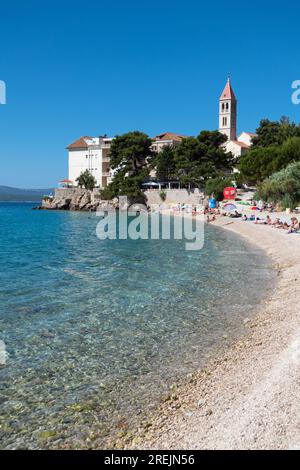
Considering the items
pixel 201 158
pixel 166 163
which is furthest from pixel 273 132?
pixel 166 163

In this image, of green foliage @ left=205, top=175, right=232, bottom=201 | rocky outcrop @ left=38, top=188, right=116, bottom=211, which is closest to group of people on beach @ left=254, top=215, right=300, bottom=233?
green foliage @ left=205, top=175, right=232, bottom=201

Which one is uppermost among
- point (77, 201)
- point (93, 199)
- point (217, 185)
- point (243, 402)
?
point (217, 185)

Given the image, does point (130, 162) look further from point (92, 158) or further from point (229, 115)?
point (229, 115)

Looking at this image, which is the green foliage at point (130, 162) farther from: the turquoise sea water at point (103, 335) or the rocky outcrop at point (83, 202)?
the turquoise sea water at point (103, 335)

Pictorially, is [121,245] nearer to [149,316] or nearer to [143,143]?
[149,316]

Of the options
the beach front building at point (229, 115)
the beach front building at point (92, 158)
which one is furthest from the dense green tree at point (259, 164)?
the beach front building at point (92, 158)

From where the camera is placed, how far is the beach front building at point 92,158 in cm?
9550

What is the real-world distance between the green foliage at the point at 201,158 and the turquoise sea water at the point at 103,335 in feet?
155

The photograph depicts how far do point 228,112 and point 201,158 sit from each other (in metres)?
32.8

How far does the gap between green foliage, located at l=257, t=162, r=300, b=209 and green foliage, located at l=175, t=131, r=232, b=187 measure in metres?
22.3

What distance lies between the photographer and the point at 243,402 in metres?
5.23

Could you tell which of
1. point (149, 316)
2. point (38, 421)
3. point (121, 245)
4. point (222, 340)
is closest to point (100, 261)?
point (121, 245)

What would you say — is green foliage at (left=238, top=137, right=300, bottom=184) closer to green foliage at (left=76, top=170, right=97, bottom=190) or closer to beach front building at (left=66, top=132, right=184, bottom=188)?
beach front building at (left=66, top=132, right=184, bottom=188)
